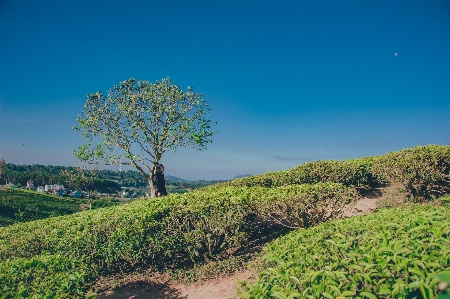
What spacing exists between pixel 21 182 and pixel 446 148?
110 meters

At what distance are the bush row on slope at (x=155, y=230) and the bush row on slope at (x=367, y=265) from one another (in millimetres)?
3037

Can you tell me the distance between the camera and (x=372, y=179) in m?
10.8

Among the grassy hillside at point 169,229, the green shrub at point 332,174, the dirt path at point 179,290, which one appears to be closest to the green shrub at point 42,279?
the grassy hillside at point 169,229

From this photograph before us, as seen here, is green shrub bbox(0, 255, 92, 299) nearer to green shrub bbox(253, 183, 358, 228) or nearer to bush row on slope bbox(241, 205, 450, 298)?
bush row on slope bbox(241, 205, 450, 298)

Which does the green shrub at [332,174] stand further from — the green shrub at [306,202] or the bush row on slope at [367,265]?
the bush row on slope at [367,265]

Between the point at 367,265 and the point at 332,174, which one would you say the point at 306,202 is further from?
the point at 332,174

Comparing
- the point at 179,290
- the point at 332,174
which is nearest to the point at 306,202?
the point at 179,290

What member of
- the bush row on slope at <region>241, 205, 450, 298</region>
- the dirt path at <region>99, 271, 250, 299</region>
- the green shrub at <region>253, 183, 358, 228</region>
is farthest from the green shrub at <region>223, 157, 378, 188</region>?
the bush row on slope at <region>241, 205, 450, 298</region>

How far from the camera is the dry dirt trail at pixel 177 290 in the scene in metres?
5.57

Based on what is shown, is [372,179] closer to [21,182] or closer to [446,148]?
[446,148]

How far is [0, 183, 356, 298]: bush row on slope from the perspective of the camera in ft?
18.4

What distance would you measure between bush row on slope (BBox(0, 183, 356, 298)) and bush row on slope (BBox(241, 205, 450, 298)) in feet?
9.97

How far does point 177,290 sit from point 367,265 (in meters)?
4.81

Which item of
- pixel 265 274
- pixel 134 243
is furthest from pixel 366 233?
pixel 134 243
